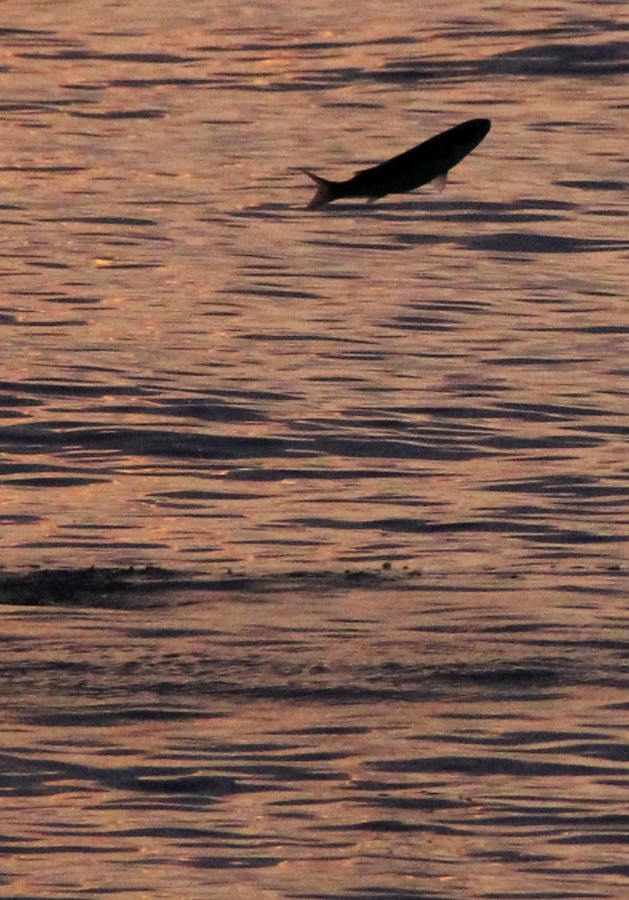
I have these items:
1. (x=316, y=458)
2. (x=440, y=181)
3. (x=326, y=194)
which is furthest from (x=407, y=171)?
(x=316, y=458)

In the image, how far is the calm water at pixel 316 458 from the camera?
8.35 metres

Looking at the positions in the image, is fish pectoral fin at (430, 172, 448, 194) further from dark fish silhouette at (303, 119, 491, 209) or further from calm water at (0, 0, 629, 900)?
calm water at (0, 0, 629, 900)

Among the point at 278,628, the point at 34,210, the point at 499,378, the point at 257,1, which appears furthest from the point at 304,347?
the point at 257,1

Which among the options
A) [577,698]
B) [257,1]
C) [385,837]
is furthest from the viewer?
[257,1]

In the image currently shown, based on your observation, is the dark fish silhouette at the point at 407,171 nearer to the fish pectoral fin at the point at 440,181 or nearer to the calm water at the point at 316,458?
the fish pectoral fin at the point at 440,181

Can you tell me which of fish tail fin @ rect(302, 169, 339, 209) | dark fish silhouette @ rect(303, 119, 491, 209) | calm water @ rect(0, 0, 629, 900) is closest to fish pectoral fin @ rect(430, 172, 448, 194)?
dark fish silhouette @ rect(303, 119, 491, 209)

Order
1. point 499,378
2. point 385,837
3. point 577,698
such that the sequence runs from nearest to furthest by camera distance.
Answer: point 385,837, point 577,698, point 499,378

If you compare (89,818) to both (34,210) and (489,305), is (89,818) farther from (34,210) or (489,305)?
(34,210)

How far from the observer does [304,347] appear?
15445 mm

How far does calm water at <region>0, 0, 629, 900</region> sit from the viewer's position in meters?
8.35

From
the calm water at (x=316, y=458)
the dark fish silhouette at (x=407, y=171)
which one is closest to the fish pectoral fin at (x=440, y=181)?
the dark fish silhouette at (x=407, y=171)

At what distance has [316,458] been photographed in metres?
13.2

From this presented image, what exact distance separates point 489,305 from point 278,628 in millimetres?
6674

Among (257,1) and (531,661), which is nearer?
(531,661)
